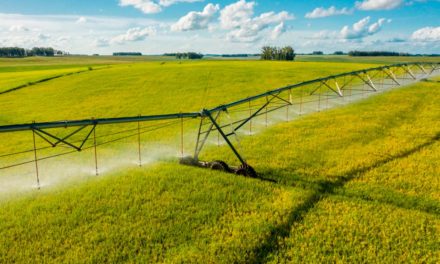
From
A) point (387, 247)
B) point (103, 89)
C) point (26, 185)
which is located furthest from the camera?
point (103, 89)

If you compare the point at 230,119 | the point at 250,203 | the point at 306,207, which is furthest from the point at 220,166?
the point at 306,207

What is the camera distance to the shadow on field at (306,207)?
1148 centimetres

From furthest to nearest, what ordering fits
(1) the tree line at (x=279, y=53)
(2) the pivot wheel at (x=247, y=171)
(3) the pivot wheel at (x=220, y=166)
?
(1) the tree line at (x=279, y=53)
(3) the pivot wheel at (x=220, y=166)
(2) the pivot wheel at (x=247, y=171)

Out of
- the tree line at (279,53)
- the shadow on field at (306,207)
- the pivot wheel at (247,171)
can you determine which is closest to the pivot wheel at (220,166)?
the pivot wheel at (247,171)

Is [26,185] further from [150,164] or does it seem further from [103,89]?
[103,89]

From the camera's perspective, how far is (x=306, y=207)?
14.2 m

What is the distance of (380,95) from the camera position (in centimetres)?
4097

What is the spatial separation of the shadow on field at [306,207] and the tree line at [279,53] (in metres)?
167

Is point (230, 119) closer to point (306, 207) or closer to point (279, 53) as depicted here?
point (306, 207)

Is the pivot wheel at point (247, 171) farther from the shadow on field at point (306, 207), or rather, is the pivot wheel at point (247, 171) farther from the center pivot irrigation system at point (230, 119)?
the shadow on field at point (306, 207)

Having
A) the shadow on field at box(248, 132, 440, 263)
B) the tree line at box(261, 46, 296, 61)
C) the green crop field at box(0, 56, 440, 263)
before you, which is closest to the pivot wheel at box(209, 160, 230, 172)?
the green crop field at box(0, 56, 440, 263)

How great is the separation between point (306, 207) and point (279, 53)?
177 m

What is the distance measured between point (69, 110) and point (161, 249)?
33119 millimetres

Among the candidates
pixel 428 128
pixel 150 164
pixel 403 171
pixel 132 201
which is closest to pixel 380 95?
pixel 428 128
